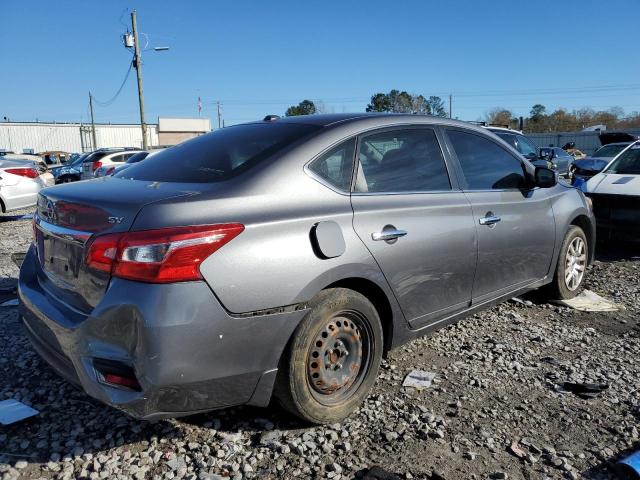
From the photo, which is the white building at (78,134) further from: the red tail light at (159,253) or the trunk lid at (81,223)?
the red tail light at (159,253)

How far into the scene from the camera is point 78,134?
80.6 m

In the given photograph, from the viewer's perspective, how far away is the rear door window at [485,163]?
3.78 m

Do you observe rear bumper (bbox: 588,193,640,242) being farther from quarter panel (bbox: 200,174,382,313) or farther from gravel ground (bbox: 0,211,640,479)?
quarter panel (bbox: 200,174,382,313)

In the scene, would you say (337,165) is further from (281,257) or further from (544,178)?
(544,178)

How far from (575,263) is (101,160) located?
1733 cm

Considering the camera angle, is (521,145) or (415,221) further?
(521,145)

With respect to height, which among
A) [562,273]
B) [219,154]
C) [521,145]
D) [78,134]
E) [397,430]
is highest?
[78,134]

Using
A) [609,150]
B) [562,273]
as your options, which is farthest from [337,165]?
[609,150]

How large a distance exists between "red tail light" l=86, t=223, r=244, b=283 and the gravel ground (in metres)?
1.00

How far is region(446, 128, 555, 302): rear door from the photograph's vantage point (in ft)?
12.2

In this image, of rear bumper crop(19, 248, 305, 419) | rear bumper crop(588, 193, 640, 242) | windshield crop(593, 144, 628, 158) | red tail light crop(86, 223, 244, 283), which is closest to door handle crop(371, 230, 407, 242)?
rear bumper crop(19, 248, 305, 419)

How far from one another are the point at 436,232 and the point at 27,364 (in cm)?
296

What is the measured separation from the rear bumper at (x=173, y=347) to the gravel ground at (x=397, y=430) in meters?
0.38

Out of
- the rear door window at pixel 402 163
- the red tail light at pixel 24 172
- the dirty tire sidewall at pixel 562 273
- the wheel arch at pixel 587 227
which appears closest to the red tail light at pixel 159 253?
the rear door window at pixel 402 163
